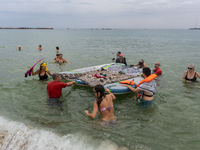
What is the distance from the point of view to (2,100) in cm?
644

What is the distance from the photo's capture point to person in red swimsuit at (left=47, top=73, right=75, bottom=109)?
5250 mm

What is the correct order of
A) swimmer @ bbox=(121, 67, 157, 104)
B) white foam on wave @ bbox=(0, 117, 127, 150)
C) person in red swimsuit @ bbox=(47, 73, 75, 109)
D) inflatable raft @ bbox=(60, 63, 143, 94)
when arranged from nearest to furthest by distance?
white foam on wave @ bbox=(0, 117, 127, 150) < swimmer @ bbox=(121, 67, 157, 104) < person in red swimsuit @ bbox=(47, 73, 75, 109) < inflatable raft @ bbox=(60, 63, 143, 94)

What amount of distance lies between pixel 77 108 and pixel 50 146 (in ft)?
6.51

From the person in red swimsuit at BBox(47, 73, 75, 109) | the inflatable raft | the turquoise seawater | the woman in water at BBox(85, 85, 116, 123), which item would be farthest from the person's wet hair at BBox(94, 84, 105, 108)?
the inflatable raft

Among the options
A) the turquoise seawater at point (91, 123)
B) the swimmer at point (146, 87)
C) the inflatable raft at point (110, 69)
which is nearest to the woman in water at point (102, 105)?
the turquoise seawater at point (91, 123)

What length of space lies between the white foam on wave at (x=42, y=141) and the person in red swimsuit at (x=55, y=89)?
132cm

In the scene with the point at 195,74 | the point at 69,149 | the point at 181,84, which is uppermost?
the point at 195,74

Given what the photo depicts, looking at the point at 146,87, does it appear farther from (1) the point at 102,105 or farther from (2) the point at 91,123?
(2) the point at 91,123

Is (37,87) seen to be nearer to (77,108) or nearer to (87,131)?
(77,108)

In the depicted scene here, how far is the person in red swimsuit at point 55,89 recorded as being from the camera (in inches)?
207

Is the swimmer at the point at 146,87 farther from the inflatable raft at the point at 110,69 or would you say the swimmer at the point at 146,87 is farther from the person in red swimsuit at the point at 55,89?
the person in red swimsuit at the point at 55,89

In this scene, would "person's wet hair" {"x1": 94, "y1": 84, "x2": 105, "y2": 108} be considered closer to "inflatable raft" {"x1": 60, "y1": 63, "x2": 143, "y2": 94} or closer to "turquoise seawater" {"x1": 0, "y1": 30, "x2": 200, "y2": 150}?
"turquoise seawater" {"x1": 0, "y1": 30, "x2": 200, "y2": 150}

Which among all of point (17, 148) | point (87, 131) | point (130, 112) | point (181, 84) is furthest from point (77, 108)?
point (181, 84)

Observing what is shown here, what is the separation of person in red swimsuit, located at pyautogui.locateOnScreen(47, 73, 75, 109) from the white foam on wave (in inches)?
52.2
